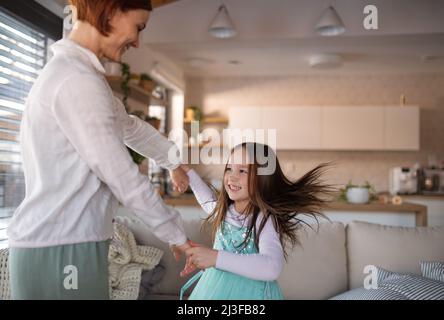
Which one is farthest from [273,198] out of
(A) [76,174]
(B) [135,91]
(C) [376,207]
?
(B) [135,91]

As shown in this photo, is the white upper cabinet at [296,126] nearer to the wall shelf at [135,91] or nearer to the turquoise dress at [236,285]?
the wall shelf at [135,91]

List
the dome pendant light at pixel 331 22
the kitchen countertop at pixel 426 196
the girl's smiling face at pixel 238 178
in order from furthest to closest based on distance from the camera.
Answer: the kitchen countertop at pixel 426 196
the dome pendant light at pixel 331 22
the girl's smiling face at pixel 238 178

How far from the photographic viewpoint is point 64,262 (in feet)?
2.35

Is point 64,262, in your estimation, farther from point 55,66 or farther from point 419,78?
point 419,78

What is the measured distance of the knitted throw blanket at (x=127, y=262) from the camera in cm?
169

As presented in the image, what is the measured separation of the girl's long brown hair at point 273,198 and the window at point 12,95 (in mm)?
1120

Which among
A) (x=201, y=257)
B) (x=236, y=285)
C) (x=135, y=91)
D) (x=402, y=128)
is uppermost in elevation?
(x=135, y=91)

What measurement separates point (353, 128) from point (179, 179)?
359 cm

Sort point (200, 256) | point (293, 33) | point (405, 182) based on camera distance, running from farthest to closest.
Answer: point (405, 182) < point (293, 33) < point (200, 256)

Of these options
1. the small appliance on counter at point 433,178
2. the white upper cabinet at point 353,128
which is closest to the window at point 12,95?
the white upper cabinet at point 353,128

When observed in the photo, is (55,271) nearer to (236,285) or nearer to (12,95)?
(236,285)

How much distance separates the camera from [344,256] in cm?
188

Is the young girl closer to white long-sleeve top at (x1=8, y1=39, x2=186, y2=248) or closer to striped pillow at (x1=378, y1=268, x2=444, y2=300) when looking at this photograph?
white long-sleeve top at (x1=8, y1=39, x2=186, y2=248)

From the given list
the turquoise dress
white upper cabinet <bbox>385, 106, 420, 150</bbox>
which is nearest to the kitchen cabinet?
white upper cabinet <bbox>385, 106, 420, 150</bbox>
